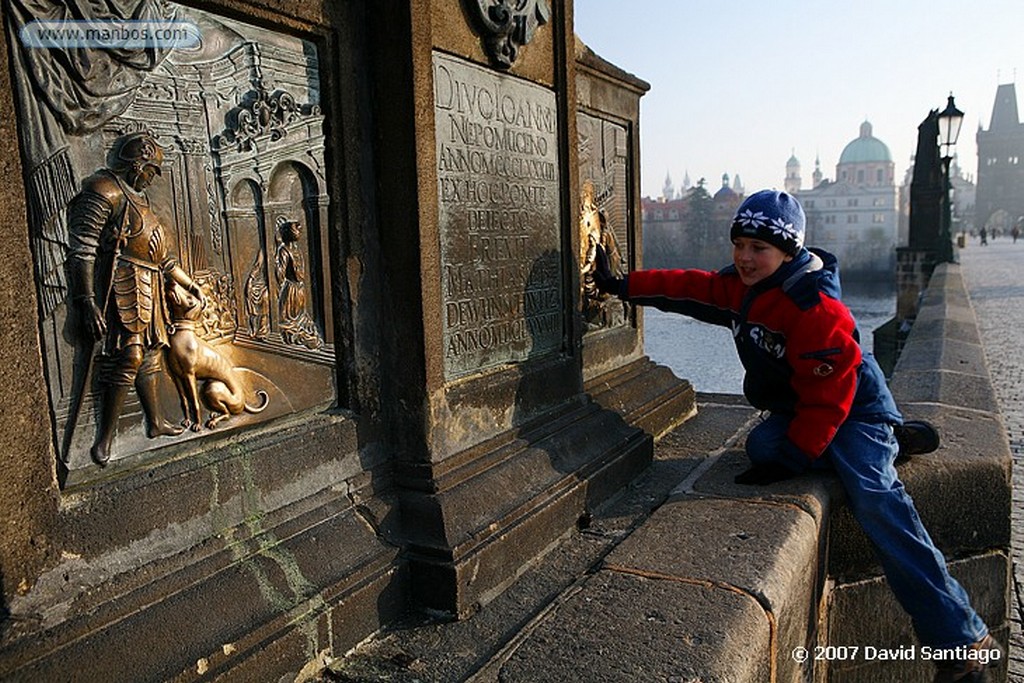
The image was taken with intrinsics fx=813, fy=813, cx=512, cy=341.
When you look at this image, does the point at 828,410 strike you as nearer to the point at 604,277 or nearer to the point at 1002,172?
the point at 604,277

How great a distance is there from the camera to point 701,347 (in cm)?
2741

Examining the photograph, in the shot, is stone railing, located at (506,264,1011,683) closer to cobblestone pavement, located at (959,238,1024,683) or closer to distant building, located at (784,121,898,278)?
cobblestone pavement, located at (959,238,1024,683)

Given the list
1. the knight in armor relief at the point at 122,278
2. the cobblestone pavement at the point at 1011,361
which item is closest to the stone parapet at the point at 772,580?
the cobblestone pavement at the point at 1011,361

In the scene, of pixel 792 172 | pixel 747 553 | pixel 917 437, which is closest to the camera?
pixel 747 553

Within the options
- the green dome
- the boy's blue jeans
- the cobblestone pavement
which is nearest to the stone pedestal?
the boy's blue jeans

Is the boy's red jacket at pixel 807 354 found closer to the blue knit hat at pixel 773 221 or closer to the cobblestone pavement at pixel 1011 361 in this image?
the blue knit hat at pixel 773 221

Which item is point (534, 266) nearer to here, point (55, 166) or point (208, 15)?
point (208, 15)

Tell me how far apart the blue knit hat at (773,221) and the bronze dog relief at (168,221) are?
63.9 inches

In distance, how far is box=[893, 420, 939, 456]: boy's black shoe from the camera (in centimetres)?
333

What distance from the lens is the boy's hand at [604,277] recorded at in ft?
12.4

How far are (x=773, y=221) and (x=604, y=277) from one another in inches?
39.4

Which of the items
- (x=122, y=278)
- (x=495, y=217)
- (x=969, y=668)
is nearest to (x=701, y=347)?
(x=969, y=668)

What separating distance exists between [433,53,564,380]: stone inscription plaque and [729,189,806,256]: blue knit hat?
0.73 metres

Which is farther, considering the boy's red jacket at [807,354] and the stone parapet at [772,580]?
the boy's red jacket at [807,354]
